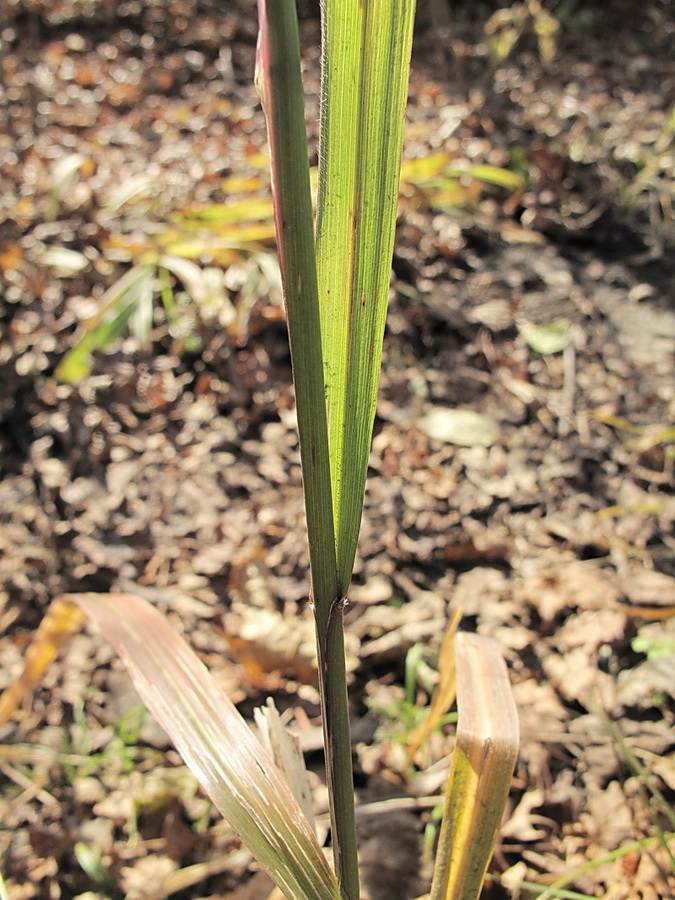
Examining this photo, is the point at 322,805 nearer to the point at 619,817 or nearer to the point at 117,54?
the point at 619,817

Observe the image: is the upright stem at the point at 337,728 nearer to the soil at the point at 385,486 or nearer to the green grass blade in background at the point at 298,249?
the green grass blade in background at the point at 298,249

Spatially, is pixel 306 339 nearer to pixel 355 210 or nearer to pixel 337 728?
pixel 355 210

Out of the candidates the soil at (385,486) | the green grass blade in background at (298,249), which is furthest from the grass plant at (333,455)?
the soil at (385,486)

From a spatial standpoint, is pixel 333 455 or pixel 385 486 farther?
pixel 385 486

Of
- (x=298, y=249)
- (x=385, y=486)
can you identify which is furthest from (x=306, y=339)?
(x=385, y=486)

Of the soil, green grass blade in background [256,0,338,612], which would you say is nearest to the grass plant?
→ green grass blade in background [256,0,338,612]

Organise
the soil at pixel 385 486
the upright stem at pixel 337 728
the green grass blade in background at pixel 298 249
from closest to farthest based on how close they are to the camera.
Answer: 1. the green grass blade in background at pixel 298 249
2. the upright stem at pixel 337 728
3. the soil at pixel 385 486
